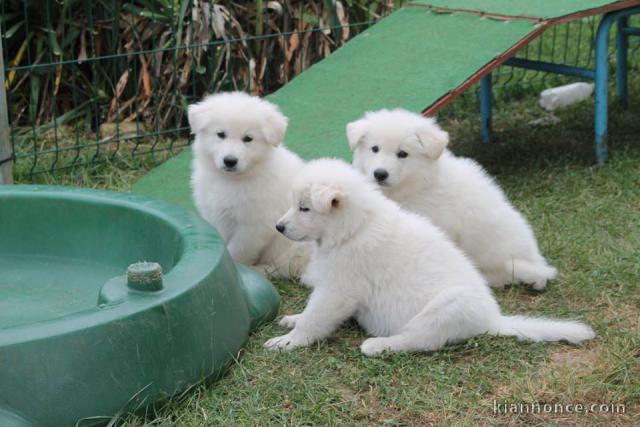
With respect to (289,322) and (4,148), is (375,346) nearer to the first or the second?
(289,322)

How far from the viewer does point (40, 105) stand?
7410 mm

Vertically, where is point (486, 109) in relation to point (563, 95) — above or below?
above

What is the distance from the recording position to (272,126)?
474 cm

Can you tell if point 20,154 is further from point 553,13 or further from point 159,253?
point 553,13

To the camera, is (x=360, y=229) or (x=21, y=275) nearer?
(x=360, y=229)

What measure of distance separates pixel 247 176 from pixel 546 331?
1.67 meters

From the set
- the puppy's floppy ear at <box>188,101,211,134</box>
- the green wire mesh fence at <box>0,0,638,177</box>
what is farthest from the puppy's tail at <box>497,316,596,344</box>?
the green wire mesh fence at <box>0,0,638,177</box>

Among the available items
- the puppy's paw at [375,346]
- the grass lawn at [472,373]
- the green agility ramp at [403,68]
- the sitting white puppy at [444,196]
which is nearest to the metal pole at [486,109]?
the green agility ramp at [403,68]

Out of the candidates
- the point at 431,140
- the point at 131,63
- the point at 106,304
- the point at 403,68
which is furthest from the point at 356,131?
the point at 131,63

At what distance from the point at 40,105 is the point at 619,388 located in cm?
516

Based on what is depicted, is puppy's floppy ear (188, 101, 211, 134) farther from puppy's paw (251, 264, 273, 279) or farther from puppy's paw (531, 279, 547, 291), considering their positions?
puppy's paw (531, 279, 547, 291)

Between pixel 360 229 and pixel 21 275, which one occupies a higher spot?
pixel 360 229

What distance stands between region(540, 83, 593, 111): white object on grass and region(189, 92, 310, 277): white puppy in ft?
12.2

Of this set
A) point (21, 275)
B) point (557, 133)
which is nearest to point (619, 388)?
point (21, 275)
